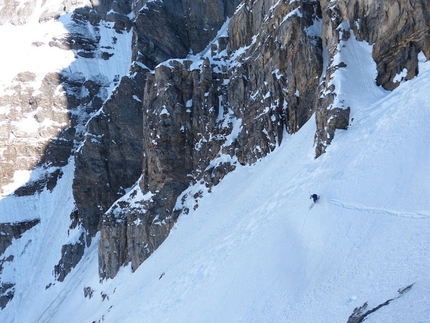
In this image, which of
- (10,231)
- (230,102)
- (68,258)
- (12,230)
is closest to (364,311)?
(230,102)

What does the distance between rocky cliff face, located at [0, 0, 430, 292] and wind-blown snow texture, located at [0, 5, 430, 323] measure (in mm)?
2239

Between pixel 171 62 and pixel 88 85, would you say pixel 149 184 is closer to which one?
pixel 171 62

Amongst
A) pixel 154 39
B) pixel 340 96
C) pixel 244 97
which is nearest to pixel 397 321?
pixel 340 96

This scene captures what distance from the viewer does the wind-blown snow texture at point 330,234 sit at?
518 inches

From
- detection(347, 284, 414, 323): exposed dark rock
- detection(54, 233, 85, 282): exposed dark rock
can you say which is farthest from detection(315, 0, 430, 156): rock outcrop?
detection(54, 233, 85, 282): exposed dark rock

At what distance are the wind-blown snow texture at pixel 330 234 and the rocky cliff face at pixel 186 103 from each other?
224cm

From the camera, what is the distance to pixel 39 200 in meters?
78.1

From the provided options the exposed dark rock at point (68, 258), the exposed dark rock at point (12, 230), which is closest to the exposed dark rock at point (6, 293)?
the exposed dark rock at point (12, 230)

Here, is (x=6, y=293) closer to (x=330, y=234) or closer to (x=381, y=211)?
(x=330, y=234)

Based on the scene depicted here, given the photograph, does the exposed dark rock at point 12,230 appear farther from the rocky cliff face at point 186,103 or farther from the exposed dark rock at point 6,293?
the exposed dark rock at point 6,293

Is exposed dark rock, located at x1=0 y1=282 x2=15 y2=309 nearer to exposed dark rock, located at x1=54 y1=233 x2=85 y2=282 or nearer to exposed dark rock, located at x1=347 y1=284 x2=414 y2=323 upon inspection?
exposed dark rock, located at x1=54 y1=233 x2=85 y2=282

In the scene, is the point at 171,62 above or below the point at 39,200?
above

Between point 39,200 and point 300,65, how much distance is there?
59443 millimetres

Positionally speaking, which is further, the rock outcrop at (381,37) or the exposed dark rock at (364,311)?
the rock outcrop at (381,37)
